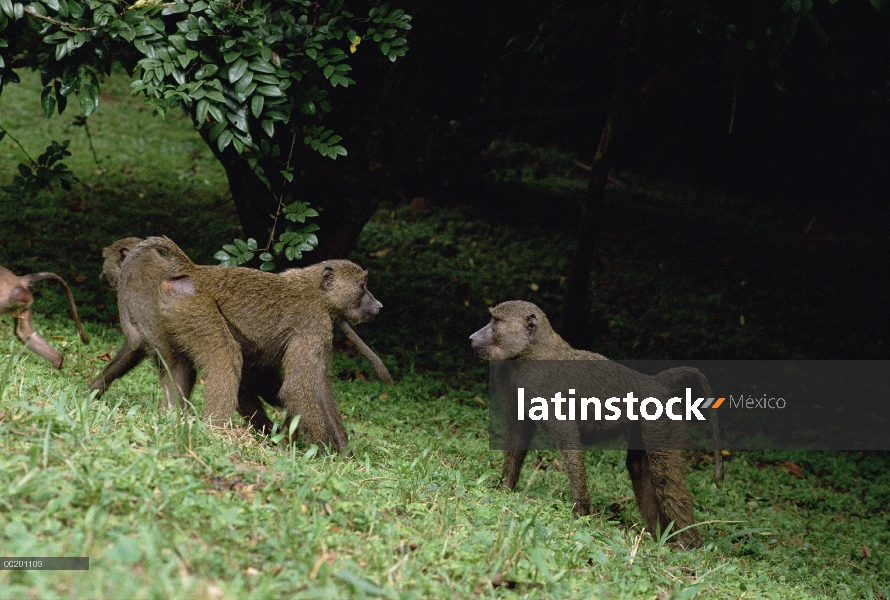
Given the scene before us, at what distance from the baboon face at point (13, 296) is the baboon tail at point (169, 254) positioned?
682 millimetres

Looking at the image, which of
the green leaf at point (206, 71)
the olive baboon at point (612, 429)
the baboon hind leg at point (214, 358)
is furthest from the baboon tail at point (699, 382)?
the green leaf at point (206, 71)

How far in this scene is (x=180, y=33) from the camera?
19.4ft

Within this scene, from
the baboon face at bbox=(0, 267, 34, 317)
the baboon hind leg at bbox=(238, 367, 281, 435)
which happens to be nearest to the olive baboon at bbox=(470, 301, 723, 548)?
the baboon hind leg at bbox=(238, 367, 281, 435)

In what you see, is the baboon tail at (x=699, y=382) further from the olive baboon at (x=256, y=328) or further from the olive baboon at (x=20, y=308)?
the olive baboon at (x=20, y=308)

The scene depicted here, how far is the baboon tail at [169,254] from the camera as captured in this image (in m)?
5.13

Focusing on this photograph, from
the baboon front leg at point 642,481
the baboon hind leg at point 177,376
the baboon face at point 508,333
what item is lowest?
the baboon front leg at point 642,481

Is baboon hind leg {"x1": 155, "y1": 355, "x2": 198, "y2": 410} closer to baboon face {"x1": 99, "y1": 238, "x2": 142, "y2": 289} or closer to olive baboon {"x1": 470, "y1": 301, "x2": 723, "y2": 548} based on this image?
baboon face {"x1": 99, "y1": 238, "x2": 142, "y2": 289}

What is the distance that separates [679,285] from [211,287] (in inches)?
319

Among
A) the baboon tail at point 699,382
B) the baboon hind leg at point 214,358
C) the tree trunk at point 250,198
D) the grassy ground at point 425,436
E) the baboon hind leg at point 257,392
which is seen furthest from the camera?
the tree trunk at point 250,198

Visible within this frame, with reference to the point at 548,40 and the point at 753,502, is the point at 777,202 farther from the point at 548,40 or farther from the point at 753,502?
the point at 753,502

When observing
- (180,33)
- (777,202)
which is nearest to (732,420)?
(180,33)

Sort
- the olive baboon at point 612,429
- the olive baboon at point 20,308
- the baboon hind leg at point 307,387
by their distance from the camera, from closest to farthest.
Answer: the olive baboon at point 20,308
the baboon hind leg at point 307,387
the olive baboon at point 612,429

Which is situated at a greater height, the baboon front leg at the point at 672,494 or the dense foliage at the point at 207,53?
the dense foliage at the point at 207,53

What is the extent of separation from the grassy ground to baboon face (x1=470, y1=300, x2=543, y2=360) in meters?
0.83
